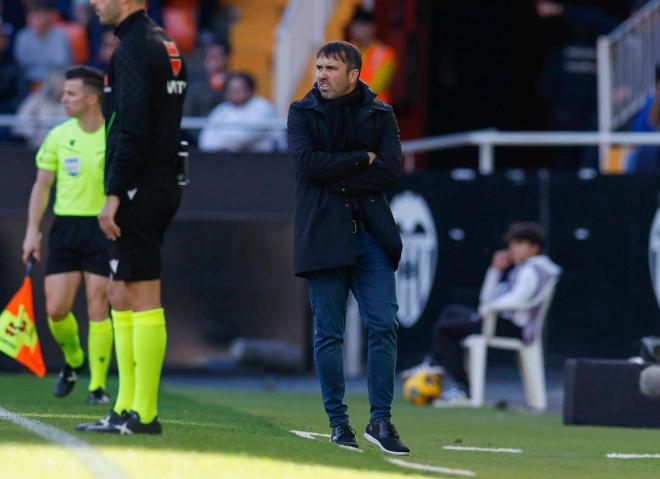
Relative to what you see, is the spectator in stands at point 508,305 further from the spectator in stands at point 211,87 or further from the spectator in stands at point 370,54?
the spectator in stands at point 370,54

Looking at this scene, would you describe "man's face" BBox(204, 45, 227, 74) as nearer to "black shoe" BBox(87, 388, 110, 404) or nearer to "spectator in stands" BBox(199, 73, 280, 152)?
"spectator in stands" BBox(199, 73, 280, 152)

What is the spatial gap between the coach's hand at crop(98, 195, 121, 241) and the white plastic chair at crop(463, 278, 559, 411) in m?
6.80

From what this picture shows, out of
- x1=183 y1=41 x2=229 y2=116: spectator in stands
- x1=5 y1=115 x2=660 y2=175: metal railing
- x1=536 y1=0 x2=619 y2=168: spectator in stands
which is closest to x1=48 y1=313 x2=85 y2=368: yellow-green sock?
x1=5 y1=115 x2=660 y2=175: metal railing

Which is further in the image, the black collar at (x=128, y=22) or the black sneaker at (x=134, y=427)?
the black collar at (x=128, y=22)

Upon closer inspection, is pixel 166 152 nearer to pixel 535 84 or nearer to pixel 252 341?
pixel 252 341

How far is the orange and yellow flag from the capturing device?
10586mm

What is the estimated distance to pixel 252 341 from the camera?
16969 mm

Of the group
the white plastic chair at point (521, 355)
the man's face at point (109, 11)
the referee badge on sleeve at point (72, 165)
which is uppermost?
the man's face at point (109, 11)

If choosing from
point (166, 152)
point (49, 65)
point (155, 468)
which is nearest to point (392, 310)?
point (166, 152)

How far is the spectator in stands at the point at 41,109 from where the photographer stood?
→ 16.9 metres

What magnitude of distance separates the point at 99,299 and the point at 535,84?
43.4ft

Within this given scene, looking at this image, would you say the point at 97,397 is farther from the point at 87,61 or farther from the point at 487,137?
the point at 87,61

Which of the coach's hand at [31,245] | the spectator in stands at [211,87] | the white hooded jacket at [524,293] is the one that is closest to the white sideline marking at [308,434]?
the coach's hand at [31,245]

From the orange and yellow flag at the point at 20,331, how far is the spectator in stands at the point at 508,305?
4423mm
